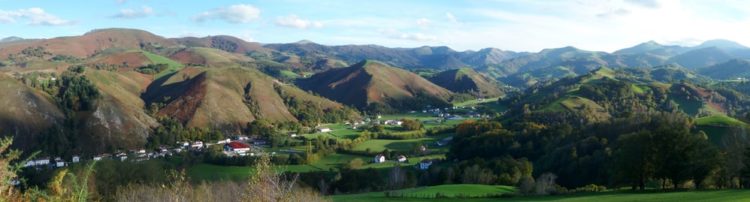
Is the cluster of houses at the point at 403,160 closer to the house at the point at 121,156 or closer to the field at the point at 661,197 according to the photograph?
the house at the point at 121,156

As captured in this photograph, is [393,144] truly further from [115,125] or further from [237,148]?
[115,125]

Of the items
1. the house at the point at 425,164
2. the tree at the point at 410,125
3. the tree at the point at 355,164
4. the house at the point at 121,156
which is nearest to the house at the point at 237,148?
the house at the point at 121,156

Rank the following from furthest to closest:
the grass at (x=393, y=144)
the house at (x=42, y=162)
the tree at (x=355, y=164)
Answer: the grass at (x=393, y=144), the house at (x=42, y=162), the tree at (x=355, y=164)

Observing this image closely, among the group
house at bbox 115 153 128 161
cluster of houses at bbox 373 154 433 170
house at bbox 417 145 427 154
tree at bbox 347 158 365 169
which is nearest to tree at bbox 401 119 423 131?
house at bbox 417 145 427 154

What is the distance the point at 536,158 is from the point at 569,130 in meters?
7.54

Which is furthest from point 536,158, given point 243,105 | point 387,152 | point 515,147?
point 243,105

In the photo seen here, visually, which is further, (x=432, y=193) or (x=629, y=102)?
(x=629, y=102)

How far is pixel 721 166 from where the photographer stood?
41125 millimetres

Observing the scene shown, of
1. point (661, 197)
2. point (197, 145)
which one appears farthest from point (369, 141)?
point (661, 197)

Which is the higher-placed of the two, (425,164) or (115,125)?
(115,125)

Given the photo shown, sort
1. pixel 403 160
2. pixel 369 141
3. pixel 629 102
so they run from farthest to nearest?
1. pixel 629 102
2. pixel 369 141
3. pixel 403 160

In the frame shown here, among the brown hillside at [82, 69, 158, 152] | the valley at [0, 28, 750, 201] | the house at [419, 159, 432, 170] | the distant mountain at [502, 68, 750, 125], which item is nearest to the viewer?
the valley at [0, 28, 750, 201]

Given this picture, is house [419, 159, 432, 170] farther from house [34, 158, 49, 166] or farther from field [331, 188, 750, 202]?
house [34, 158, 49, 166]

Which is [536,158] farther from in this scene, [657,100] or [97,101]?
[97,101]
